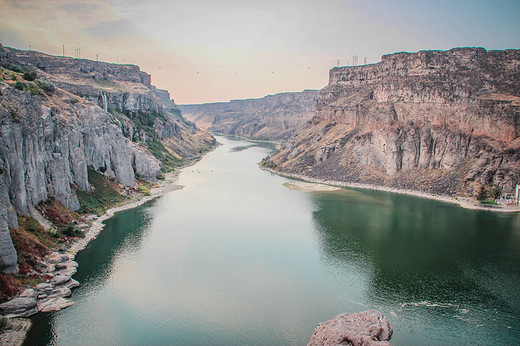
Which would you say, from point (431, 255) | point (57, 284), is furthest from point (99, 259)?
point (431, 255)

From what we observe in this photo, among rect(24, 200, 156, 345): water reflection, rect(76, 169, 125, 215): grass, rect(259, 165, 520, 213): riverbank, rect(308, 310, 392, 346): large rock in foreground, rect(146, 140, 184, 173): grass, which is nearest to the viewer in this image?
rect(308, 310, 392, 346): large rock in foreground

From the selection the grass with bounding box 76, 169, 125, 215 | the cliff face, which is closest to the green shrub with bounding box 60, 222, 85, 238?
the grass with bounding box 76, 169, 125, 215

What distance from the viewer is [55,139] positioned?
47094 mm

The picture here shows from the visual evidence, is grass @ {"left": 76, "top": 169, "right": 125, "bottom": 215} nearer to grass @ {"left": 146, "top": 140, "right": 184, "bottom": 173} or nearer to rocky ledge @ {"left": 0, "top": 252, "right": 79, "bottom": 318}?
rocky ledge @ {"left": 0, "top": 252, "right": 79, "bottom": 318}

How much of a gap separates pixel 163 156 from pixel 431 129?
6796cm

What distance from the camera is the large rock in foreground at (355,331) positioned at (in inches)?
847

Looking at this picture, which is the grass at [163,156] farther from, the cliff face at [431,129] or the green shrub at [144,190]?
the cliff face at [431,129]

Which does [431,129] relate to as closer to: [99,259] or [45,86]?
[99,259]

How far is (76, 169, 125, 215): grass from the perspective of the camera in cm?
5266

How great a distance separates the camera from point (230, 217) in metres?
56.7

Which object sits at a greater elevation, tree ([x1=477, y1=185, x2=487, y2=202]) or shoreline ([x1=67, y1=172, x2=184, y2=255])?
tree ([x1=477, y1=185, x2=487, y2=202])

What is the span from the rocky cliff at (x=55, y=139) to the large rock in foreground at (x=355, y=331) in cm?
2445

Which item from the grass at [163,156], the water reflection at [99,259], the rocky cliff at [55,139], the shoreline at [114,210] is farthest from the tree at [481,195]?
the grass at [163,156]

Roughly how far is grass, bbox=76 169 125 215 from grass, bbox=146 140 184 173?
→ 33.0 m
